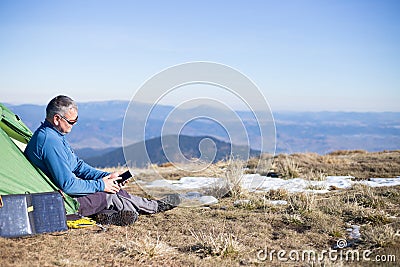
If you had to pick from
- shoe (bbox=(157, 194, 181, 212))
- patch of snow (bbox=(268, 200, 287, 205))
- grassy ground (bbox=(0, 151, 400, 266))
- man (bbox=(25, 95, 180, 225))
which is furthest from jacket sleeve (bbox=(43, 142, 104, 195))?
patch of snow (bbox=(268, 200, 287, 205))

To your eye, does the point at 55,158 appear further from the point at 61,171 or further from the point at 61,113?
the point at 61,113

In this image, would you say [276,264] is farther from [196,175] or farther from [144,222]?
[196,175]

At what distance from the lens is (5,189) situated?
4801 mm

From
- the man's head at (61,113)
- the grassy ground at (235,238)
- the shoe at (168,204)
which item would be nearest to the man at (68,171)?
the man's head at (61,113)

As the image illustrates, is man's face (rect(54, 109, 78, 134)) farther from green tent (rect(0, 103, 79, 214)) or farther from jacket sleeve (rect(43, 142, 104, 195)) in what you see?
green tent (rect(0, 103, 79, 214))

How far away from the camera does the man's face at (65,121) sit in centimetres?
509

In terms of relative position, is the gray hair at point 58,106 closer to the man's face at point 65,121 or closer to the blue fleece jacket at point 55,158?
the man's face at point 65,121

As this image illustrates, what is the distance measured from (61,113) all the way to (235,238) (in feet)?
9.45

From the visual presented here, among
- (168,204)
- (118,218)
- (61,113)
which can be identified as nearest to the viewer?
(61,113)

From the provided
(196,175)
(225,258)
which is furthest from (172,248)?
(196,175)

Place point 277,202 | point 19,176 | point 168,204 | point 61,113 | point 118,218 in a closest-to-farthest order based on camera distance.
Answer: point 19,176 < point 61,113 < point 118,218 < point 168,204 < point 277,202

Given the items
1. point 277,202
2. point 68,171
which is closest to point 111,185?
point 68,171

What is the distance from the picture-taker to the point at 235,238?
4777 millimetres

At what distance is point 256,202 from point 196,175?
4367mm
